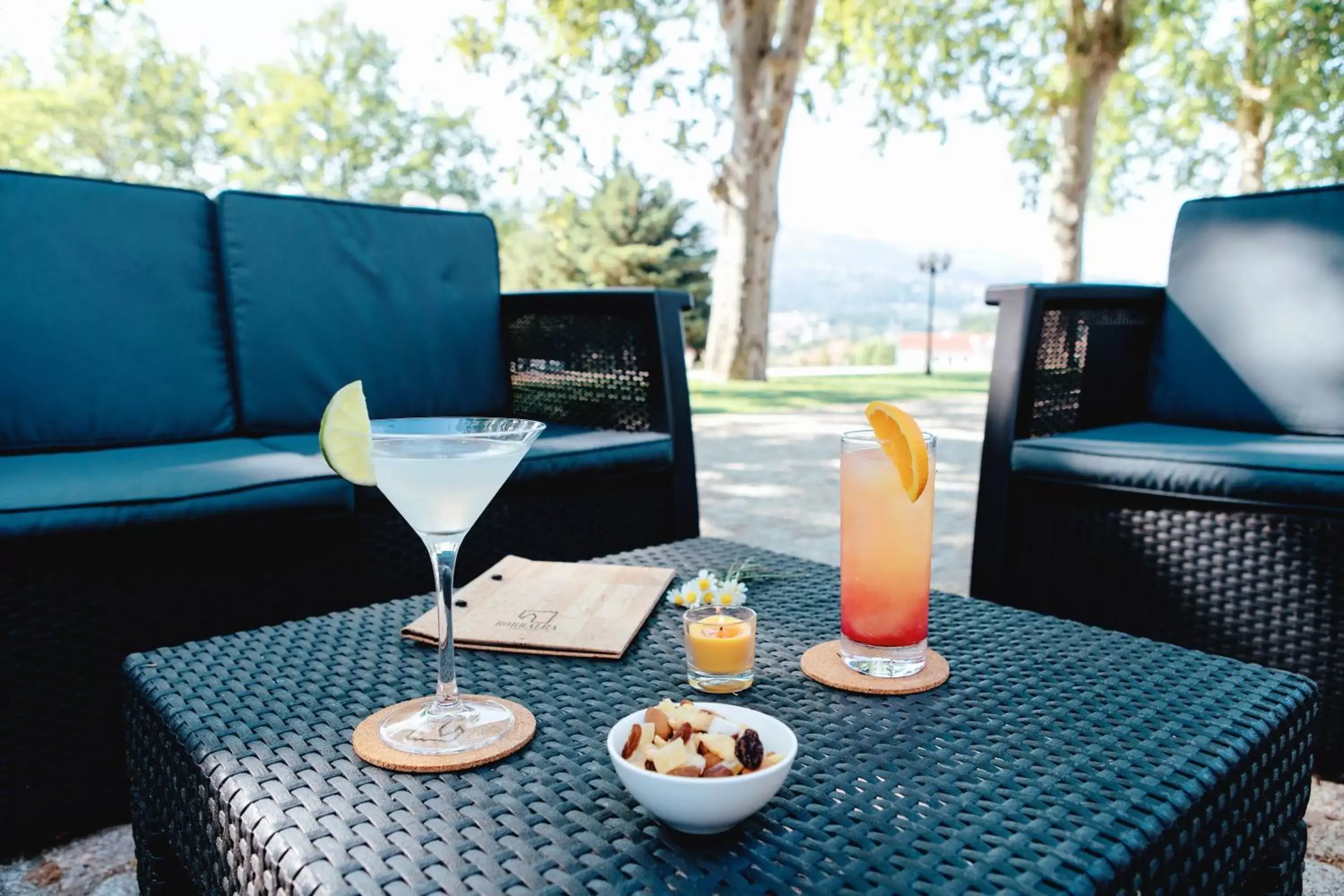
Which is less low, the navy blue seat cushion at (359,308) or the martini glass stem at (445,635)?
the navy blue seat cushion at (359,308)

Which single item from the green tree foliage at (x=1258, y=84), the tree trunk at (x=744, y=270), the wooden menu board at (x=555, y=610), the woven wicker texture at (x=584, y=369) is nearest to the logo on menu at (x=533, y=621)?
the wooden menu board at (x=555, y=610)

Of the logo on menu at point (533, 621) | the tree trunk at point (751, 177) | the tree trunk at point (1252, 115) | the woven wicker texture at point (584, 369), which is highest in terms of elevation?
the tree trunk at point (1252, 115)

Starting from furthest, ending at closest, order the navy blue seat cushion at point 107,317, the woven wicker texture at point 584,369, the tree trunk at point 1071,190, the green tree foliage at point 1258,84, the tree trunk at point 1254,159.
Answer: the tree trunk at point 1254,159 < the green tree foliage at point 1258,84 < the tree trunk at point 1071,190 < the woven wicker texture at point 584,369 < the navy blue seat cushion at point 107,317

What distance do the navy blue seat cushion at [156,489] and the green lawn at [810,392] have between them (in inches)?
204

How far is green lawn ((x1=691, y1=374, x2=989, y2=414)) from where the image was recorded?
26.0 feet

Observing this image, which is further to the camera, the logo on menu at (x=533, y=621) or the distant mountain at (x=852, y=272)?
the distant mountain at (x=852, y=272)

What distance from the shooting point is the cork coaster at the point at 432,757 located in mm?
707

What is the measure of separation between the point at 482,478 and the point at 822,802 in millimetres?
369

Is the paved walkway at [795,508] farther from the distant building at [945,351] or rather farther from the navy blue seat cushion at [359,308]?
the distant building at [945,351]

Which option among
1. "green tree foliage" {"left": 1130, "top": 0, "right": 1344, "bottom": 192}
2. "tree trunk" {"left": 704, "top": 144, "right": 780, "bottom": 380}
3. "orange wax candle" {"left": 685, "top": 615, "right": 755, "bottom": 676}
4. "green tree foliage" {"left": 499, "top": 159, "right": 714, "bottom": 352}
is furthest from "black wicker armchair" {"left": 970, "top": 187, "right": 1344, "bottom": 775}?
"green tree foliage" {"left": 499, "top": 159, "right": 714, "bottom": 352}

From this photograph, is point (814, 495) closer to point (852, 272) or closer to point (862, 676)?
point (862, 676)

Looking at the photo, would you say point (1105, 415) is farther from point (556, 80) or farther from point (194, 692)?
point (556, 80)

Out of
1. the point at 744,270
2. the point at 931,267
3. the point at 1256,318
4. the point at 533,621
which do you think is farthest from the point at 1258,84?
the point at 533,621

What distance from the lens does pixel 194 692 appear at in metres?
0.86
